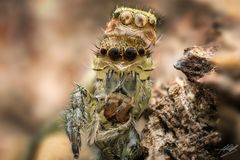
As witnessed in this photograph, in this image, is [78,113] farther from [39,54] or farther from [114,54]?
[39,54]

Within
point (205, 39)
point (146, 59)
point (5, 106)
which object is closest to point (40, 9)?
point (5, 106)

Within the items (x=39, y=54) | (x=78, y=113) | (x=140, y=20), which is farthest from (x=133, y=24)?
(x=39, y=54)

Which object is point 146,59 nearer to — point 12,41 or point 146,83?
point 146,83

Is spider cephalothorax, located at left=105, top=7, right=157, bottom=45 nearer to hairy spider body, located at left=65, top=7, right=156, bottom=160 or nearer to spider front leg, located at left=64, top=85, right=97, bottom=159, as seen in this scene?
hairy spider body, located at left=65, top=7, right=156, bottom=160

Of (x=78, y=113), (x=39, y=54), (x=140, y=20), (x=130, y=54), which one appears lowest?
(x=78, y=113)

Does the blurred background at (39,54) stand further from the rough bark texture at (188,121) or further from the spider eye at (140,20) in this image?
the spider eye at (140,20)

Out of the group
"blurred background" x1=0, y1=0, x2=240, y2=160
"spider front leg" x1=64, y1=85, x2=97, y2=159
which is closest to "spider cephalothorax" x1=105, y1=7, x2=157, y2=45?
"spider front leg" x1=64, y1=85, x2=97, y2=159

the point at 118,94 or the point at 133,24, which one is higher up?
the point at 133,24
